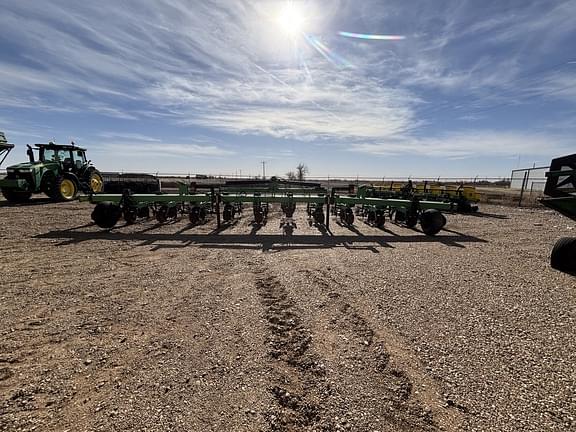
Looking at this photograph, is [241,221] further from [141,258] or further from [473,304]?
[473,304]

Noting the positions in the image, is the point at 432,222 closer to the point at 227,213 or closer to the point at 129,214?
the point at 227,213

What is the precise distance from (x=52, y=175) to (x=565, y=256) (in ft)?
68.5

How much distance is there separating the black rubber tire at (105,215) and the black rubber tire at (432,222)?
10.0m

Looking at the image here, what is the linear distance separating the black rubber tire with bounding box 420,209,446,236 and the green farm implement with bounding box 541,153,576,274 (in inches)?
106

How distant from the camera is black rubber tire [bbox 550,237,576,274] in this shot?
18.7 ft

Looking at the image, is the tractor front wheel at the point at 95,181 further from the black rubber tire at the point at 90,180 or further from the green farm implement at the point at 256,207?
the green farm implement at the point at 256,207

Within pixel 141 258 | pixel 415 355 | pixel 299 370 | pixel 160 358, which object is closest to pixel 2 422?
pixel 160 358

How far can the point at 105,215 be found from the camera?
878 centimetres

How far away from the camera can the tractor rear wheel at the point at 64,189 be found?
1475 cm

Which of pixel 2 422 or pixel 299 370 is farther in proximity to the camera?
pixel 299 370

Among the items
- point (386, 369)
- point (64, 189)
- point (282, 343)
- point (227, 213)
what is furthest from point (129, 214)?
point (386, 369)

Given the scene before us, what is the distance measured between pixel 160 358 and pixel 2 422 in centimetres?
111

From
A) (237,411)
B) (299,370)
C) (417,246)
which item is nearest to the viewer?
(237,411)

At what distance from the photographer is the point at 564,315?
12.5 feet
